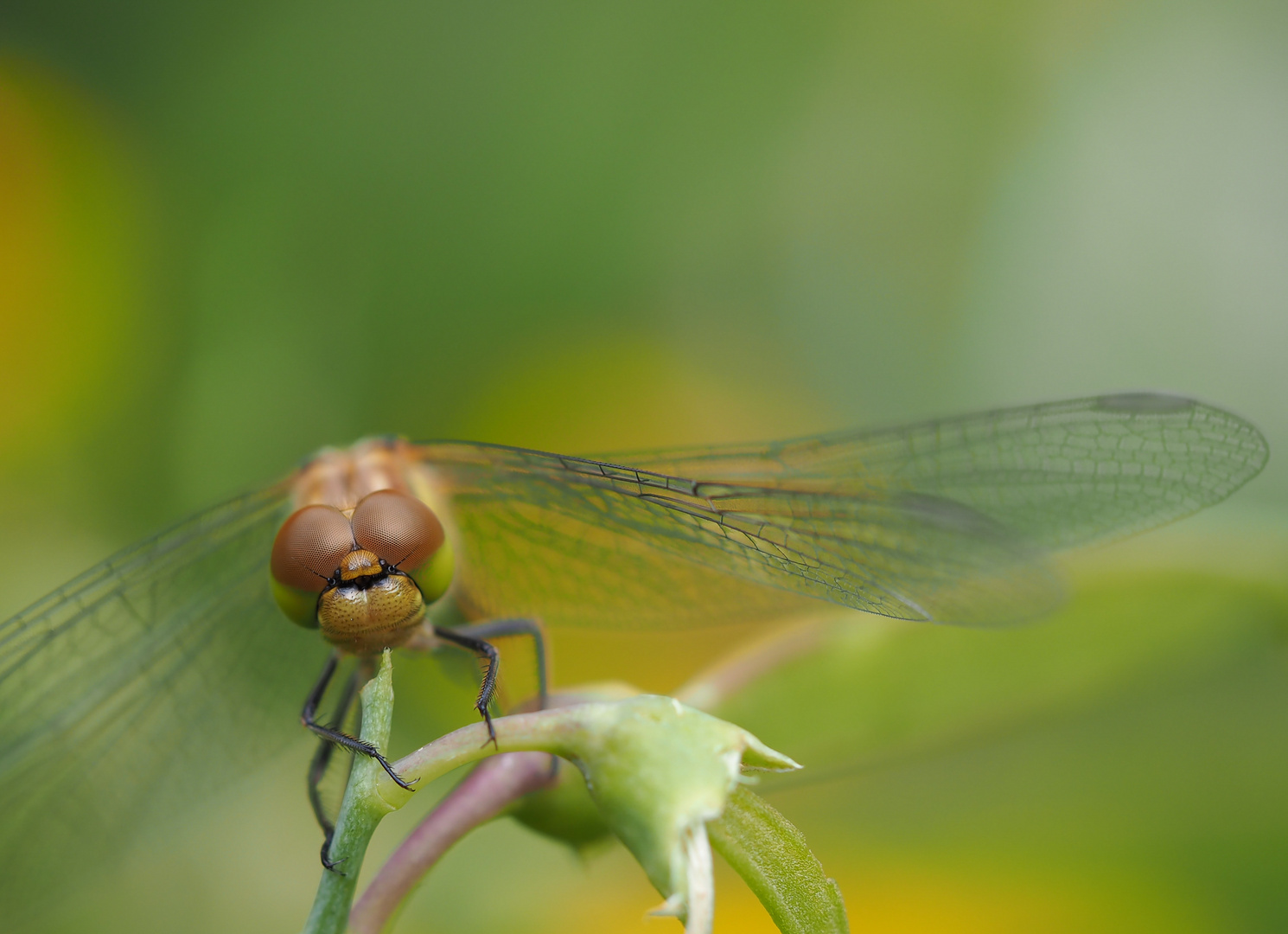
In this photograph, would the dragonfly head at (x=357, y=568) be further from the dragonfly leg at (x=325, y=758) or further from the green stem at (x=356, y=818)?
the green stem at (x=356, y=818)

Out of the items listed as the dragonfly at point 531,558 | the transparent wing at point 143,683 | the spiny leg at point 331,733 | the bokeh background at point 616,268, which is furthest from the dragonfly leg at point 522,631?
the bokeh background at point 616,268

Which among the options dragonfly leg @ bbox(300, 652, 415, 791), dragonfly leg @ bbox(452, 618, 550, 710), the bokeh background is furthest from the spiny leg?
the bokeh background

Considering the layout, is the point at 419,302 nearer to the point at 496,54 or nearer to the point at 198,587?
the point at 496,54

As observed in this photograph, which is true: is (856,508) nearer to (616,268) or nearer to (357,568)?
(357,568)

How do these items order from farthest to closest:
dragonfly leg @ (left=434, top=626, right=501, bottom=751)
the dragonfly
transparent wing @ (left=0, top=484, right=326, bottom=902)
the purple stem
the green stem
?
transparent wing @ (left=0, top=484, right=326, bottom=902)
the dragonfly
dragonfly leg @ (left=434, top=626, right=501, bottom=751)
the purple stem
the green stem

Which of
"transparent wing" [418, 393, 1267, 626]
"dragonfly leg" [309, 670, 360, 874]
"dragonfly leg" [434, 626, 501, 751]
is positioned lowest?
"dragonfly leg" [309, 670, 360, 874]

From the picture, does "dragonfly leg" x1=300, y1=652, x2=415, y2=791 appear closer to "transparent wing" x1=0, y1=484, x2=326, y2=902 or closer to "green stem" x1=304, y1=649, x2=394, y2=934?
"green stem" x1=304, y1=649, x2=394, y2=934

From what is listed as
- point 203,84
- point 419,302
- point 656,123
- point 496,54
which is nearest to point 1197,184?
point 656,123
